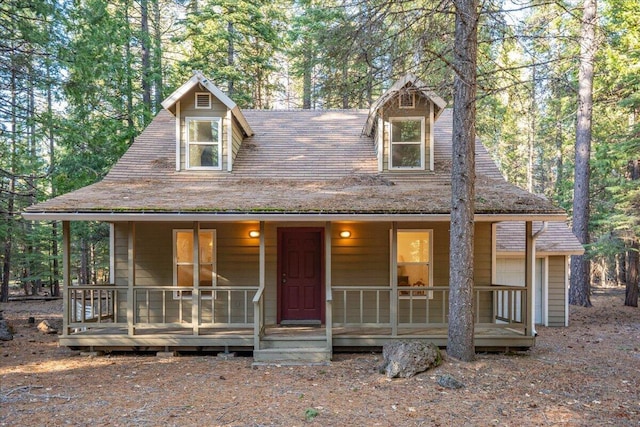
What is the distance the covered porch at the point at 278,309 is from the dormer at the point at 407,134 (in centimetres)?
177

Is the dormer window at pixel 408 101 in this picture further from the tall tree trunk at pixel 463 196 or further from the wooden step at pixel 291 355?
the wooden step at pixel 291 355

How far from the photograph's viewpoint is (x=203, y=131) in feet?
34.0

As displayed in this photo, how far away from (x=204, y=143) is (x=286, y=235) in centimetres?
314

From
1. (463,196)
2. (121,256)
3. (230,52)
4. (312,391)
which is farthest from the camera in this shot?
(230,52)

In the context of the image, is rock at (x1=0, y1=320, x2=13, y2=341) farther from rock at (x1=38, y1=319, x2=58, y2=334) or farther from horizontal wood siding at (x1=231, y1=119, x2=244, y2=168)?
horizontal wood siding at (x1=231, y1=119, x2=244, y2=168)

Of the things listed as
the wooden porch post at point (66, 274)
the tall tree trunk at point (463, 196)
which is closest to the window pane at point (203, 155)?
the wooden porch post at point (66, 274)

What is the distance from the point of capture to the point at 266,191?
9.04 metres

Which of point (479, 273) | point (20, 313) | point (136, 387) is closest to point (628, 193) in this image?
point (479, 273)

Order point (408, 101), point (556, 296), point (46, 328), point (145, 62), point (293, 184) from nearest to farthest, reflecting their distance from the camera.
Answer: point (293, 184)
point (408, 101)
point (46, 328)
point (556, 296)
point (145, 62)

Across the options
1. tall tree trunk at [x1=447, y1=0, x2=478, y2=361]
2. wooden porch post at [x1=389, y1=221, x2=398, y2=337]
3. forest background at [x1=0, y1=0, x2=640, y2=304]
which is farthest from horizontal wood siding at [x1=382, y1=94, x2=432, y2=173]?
tall tree trunk at [x1=447, y1=0, x2=478, y2=361]

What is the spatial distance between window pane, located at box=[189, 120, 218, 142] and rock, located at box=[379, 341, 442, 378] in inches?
260

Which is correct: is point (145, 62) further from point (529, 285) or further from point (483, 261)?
point (529, 285)

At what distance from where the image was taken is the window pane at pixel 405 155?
1040 cm

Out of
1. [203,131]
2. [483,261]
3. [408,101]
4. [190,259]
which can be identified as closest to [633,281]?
[483,261]
